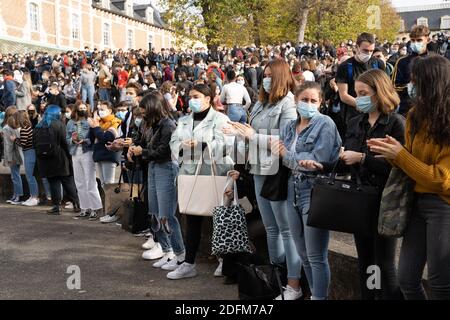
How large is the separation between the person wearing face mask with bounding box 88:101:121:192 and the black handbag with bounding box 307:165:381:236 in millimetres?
5285

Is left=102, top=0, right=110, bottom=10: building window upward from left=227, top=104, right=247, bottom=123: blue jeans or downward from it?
upward

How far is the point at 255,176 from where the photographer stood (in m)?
5.02

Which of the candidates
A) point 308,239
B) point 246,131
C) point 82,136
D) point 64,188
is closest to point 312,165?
point 308,239

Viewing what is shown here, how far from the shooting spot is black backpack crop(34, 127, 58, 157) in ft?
30.7

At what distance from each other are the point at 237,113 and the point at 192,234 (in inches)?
223

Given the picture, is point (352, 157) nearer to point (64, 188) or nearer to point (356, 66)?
point (356, 66)

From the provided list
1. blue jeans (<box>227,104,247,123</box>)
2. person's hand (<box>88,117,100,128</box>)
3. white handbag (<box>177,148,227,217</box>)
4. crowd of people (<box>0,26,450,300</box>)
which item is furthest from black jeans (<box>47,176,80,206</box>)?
white handbag (<box>177,148,227,217</box>)

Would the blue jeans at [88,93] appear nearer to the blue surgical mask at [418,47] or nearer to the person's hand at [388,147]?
the blue surgical mask at [418,47]

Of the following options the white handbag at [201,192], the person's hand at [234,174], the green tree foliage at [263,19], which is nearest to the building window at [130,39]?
the green tree foliage at [263,19]

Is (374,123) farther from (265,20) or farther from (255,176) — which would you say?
(265,20)

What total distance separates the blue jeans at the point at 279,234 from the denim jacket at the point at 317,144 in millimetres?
507

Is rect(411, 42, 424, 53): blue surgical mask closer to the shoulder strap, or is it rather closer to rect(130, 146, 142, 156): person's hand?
the shoulder strap

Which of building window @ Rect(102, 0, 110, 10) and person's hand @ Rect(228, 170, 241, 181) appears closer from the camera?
person's hand @ Rect(228, 170, 241, 181)

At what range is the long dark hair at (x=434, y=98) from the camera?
317 cm
